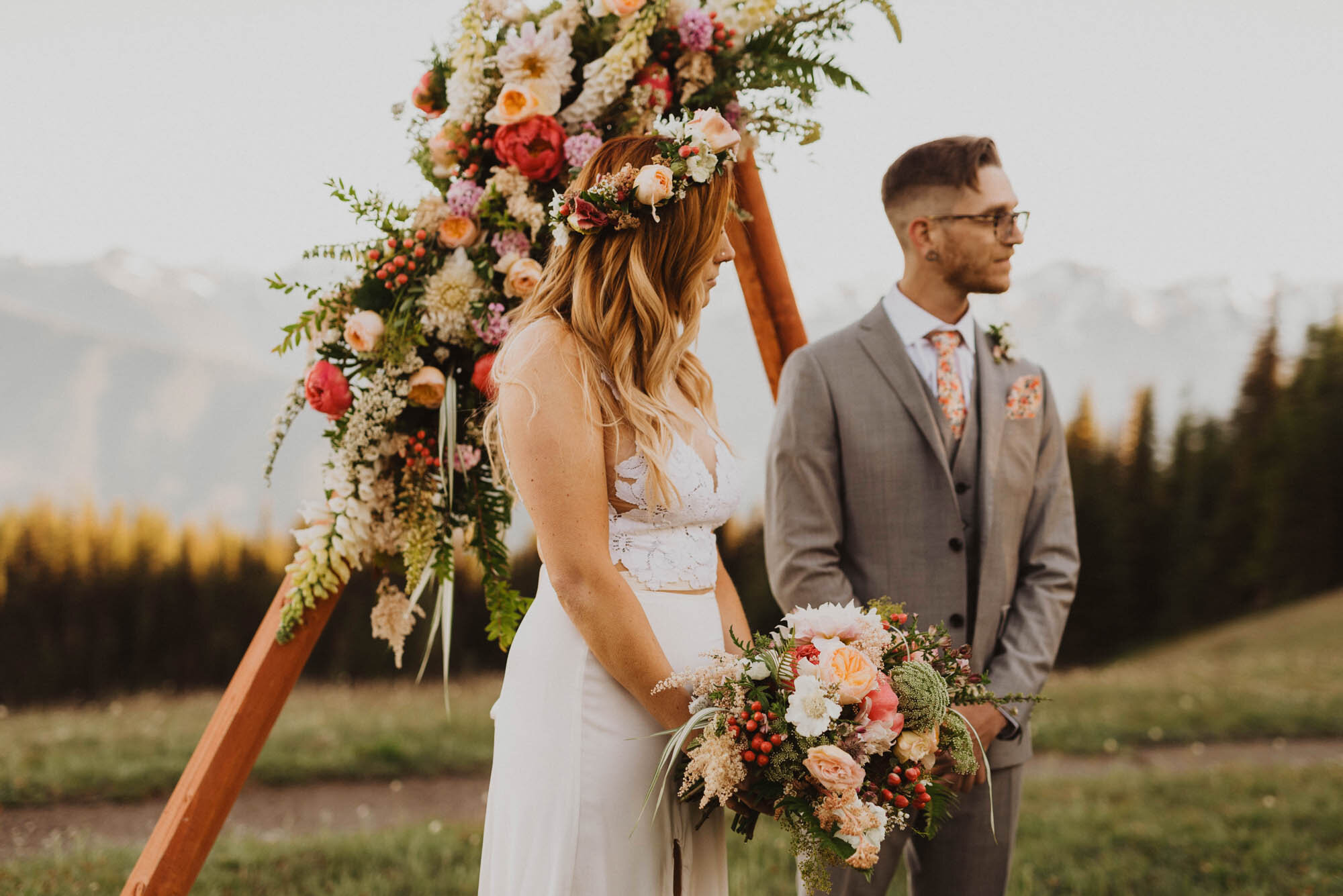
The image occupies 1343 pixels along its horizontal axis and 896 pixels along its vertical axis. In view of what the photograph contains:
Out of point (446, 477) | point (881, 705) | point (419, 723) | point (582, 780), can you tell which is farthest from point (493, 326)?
point (419, 723)

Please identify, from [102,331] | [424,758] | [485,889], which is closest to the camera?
[485,889]

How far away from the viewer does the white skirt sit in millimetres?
1936

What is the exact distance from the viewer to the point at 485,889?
208cm

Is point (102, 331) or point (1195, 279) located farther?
point (1195, 279)

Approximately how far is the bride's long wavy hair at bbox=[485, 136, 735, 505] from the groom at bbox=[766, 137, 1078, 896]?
75cm

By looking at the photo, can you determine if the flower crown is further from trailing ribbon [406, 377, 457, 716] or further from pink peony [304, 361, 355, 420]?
pink peony [304, 361, 355, 420]

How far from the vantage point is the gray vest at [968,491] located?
271 cm

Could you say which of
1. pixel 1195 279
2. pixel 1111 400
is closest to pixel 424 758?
pixel 1111 400

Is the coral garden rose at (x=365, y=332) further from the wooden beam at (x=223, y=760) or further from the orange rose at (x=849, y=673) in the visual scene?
the orange rose at (x=849, y=673)

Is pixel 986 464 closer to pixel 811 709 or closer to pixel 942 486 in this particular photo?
pixel 942 486

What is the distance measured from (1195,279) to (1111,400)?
17.6 ft

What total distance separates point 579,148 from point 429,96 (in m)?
0.56

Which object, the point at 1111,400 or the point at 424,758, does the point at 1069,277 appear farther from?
the point at 424,758

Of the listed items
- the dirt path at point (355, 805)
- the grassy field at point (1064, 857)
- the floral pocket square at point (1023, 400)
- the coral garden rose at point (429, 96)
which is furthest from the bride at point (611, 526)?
the dirt path at point (355, 805)
